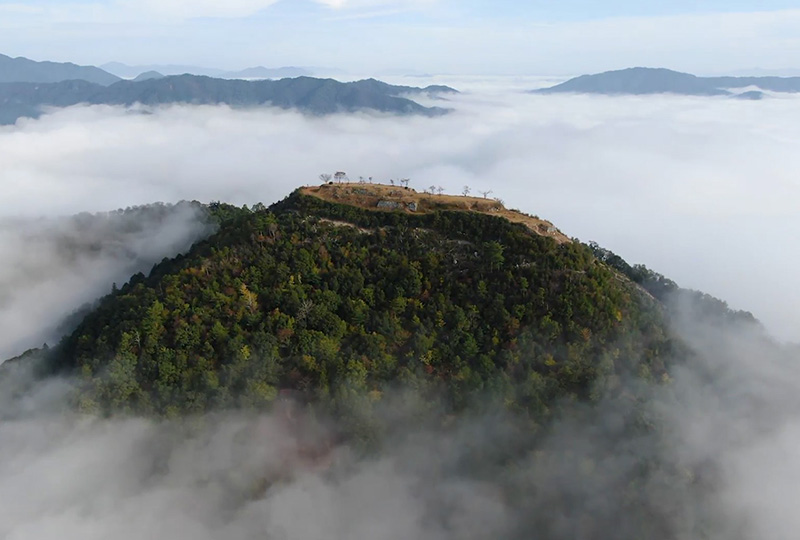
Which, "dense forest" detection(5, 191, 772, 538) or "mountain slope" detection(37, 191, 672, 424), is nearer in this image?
"dense forest" detection(5, 191, 772, 538)

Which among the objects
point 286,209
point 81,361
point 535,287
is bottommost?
point 81,361

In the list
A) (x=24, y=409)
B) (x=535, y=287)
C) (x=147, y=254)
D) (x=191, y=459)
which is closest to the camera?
(x=191, y=459)

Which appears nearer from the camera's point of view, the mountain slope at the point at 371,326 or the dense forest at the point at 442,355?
the dense forest at the point at 442,355

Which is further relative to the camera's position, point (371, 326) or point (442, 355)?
point (371, 326)

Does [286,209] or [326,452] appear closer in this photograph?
[326,452]

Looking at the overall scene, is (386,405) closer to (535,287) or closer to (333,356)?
(333,356)

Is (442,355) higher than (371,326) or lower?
lower

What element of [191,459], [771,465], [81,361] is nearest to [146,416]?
[191,459]

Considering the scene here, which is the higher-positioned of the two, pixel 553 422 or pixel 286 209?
pixel 286 209

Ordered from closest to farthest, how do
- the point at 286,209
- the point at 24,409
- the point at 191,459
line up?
1. the point at 191,459
2. the point at 24,409
3. the point at 286,209
